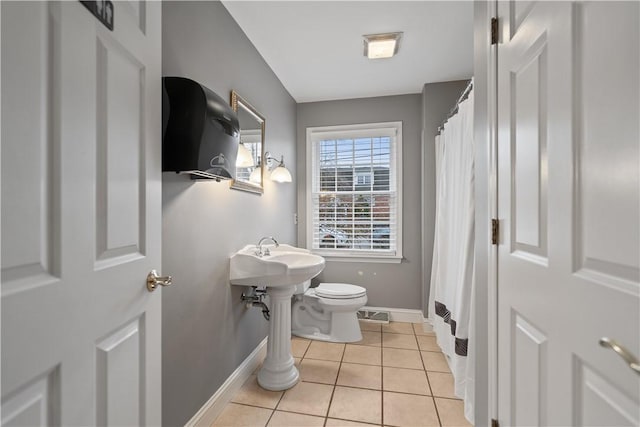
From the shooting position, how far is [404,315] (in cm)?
313

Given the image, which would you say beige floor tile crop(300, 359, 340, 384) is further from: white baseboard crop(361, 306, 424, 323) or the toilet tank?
white baseboard crop(361, 306, 424, 323)

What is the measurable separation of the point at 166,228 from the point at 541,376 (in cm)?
147

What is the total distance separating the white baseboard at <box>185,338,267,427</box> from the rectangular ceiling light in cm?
248

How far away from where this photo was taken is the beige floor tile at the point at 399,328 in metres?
2.91

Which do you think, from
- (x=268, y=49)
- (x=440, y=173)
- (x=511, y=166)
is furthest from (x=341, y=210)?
(x=511, y=166)

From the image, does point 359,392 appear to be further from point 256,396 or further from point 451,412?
point 256,396

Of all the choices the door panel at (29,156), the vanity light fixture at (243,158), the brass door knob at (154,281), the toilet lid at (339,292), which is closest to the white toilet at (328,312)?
the toilet lid at (339,292)

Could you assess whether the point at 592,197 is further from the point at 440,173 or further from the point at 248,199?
the point at 440,173

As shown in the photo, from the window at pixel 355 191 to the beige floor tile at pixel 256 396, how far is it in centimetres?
161

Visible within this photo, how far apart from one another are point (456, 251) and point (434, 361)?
931mm

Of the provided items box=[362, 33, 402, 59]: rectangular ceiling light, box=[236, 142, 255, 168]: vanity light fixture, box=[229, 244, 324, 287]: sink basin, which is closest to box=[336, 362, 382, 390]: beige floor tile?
box=[229, 244, 324, 287]: sink basin

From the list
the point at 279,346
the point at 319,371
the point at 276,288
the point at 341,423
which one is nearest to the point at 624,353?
the point at 341,423

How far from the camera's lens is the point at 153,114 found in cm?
91

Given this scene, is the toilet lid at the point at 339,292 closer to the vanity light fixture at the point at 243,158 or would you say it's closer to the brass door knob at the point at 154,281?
the vanity light fixture at the point at 243,158
